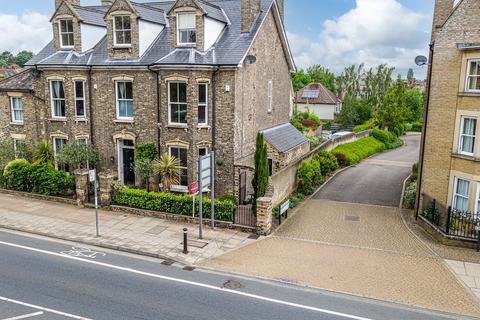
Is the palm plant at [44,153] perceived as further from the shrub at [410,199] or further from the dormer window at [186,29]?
the shrub at [410,199]

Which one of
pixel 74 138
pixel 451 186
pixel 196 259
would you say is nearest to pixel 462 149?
pixel 451 186

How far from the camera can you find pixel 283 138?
2595cm

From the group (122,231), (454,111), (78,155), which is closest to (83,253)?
(122,231)

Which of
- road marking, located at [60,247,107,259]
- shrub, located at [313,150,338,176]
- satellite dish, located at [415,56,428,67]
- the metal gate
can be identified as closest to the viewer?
road marking, located at [60,247,107,259]

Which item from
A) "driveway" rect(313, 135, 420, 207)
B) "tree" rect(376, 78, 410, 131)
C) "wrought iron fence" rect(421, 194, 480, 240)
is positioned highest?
"tree" rect(376, 78, 410, 131)

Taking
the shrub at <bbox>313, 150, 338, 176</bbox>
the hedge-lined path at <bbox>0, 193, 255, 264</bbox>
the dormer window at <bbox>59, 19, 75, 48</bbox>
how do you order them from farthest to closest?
the shrub at <bbox>313, 150, 338, 176</bbox>
the dormer window at <bbox>59, 19, 75, 48</bbox>
the hedge-lined path at <bbox>0, 193, 255, 264</bbox>

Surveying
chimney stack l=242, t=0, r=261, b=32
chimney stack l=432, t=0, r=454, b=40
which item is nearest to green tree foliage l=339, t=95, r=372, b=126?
chimney stack l=242, t=0, r=261, b=32

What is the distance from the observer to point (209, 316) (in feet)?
34.0

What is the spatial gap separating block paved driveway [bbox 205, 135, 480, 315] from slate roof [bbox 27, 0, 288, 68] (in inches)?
351

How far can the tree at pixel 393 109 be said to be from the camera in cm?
5026

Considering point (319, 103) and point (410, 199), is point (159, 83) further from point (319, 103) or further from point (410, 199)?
point (319, 103)

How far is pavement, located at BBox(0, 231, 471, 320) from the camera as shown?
34.4 ft

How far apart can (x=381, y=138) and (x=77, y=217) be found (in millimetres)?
35901

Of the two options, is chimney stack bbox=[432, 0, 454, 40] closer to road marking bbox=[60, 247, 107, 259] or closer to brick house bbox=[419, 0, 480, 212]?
brick house bbox=[419, 0, 480, 212]
